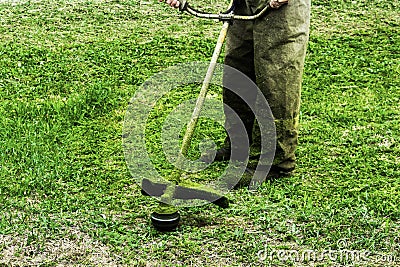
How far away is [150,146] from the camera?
551cm

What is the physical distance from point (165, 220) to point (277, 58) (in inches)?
50.2

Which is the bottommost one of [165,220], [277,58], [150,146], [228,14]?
[150,146]

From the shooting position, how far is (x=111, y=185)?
4.86 m

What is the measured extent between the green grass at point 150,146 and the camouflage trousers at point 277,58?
34cm

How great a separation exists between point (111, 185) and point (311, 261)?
5.03 ft

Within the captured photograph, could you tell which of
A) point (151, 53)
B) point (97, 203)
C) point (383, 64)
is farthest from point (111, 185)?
point (383, 64)

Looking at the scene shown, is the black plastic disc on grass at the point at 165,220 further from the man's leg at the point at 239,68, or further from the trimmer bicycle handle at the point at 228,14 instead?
the trimmer bicycle handle at the point at 228,14

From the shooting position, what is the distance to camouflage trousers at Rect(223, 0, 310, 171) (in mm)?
4520

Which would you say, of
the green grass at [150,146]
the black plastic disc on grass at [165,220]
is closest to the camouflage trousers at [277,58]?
the green grass at [150,146]

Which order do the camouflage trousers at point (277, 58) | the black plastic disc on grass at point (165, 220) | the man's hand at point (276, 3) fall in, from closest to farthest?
1. the black plastic disc on grass at point (165, 220)
2. the man's hand at point (276, 3)
3. the camouflage trousers at point (277, 58)

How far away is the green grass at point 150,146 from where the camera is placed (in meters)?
4.15

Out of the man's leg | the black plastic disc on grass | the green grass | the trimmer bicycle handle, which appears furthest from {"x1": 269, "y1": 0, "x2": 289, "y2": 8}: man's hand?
the black plastic disc on grass

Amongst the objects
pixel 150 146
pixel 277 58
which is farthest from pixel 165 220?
pixel 150 146

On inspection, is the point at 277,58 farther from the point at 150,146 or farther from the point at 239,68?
the point at 150,146
